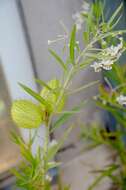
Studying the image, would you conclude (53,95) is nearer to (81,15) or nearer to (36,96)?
(36,96)

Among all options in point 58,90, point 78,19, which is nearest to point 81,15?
point 78,19

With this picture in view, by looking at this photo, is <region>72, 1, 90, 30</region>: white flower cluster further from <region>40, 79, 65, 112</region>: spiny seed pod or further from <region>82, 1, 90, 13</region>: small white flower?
<region>40, 79, 65, 112</region>: spiny seed pod

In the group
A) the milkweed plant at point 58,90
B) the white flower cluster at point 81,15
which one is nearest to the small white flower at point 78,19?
the white flower cluster at point 81,15

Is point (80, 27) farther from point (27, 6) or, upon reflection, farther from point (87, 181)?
point (87, 181)

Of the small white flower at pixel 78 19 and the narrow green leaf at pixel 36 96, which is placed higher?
the small white flower at pixel 78 19

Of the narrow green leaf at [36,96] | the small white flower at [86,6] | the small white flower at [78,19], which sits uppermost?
the small white flower at [86,6]

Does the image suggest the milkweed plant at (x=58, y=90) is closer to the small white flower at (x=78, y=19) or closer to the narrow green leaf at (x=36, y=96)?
the narrow green leaf at (x=36, y=96)

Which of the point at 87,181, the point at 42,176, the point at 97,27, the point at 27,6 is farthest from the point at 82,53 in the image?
the point at 87,181

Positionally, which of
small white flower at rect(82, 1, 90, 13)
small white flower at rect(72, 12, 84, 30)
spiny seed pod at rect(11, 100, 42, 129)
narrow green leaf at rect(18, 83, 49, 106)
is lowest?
spiny seed pod at rect(11, 100, 42, 129)

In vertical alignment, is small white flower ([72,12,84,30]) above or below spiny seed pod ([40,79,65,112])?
above

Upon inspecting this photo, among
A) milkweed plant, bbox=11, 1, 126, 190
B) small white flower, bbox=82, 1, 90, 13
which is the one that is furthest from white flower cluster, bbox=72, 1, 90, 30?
milkweed plant, bbox=11, 1, 126, 190
